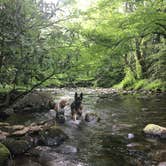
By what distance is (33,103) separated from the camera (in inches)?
707

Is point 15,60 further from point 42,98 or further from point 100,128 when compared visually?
point 42,98

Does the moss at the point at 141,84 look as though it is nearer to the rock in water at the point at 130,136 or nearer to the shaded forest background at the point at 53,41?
the shaded forest background at the point at 53,41

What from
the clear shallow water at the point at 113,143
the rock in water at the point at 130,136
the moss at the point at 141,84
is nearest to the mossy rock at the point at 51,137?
the clear shallow water at the point at 113,143

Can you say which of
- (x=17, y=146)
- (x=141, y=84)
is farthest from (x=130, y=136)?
(x=141, y=84)

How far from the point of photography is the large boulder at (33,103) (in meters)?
17.2

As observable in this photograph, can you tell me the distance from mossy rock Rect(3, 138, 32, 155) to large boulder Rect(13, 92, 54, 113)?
7803mm

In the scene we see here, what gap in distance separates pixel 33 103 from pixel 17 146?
9.32 meters

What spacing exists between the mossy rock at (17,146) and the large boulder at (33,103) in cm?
780

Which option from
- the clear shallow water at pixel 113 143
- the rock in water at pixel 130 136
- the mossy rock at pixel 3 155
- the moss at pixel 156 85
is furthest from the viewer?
the moss at pixel 156 85

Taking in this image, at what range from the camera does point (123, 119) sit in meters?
14.6

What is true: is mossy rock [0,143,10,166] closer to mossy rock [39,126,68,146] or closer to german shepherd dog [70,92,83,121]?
mossy rock [39,126,68,146]

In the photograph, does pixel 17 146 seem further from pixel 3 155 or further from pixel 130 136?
pixel 130 136

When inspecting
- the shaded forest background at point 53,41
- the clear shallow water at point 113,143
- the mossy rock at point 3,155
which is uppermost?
the shaded forest background at point 53,41

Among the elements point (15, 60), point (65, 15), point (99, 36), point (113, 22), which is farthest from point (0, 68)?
point (113, 22)
